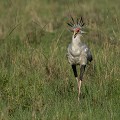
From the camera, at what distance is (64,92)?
687 centimetres

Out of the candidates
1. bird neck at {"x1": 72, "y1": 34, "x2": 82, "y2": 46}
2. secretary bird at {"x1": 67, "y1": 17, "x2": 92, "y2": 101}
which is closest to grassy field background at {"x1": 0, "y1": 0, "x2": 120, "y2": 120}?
secretary bird at {"x1": 67, "y1": 17, "x2": 92, "y2": 101}

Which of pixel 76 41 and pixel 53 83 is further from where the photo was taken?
pixel 53 83

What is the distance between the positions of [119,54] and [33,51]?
1.34 meters

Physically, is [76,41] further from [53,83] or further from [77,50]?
[53,83]

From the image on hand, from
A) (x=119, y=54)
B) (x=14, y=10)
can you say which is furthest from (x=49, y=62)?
(x=14, y=10)

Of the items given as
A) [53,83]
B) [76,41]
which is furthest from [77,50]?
[53,83]

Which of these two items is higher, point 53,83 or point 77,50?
point 77,50

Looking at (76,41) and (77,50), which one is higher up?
(76,41)

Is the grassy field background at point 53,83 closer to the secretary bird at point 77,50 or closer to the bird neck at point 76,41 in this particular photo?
the secretary bird at point 77,50

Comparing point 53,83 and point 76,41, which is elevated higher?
point 76,41

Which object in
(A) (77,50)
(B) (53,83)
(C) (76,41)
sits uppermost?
(C) (76,41)

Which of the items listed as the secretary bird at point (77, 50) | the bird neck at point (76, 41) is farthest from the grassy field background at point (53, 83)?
the bird neck at point (76, 41)

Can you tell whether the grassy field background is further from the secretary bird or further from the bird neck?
the bird neck

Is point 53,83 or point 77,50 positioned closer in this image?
point 77,50
